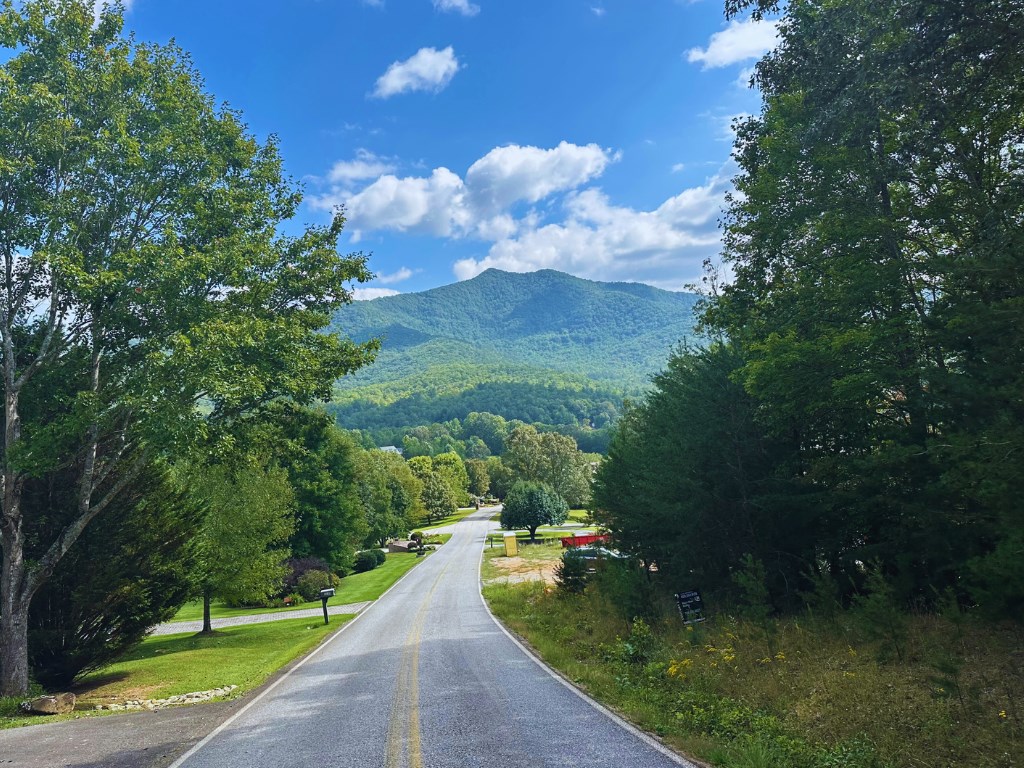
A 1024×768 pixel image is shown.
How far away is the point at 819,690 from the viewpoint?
8.94 metres

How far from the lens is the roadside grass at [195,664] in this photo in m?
14.9

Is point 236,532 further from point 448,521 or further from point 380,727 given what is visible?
point 448,521

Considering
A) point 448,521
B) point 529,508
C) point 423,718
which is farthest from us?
point 448,521

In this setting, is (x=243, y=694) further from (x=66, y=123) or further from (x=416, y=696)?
(x=66, y=123)

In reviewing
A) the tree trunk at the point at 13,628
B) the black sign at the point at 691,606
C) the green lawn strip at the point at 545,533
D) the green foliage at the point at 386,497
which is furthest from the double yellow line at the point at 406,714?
the green lawn strip at the point at 545,533

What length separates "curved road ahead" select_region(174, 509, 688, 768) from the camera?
802cm

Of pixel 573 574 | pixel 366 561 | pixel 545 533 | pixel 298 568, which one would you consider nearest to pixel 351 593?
pixel 298 568

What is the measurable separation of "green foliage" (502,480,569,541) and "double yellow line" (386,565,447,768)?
164ft

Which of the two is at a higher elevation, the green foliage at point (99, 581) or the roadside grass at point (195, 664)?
the green foliage at point (99, 581)

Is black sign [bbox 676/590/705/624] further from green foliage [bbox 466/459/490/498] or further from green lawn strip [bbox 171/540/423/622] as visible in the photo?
green foliage [bbox 466/459/490/498]

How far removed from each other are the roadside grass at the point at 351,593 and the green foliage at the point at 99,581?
1037 cm

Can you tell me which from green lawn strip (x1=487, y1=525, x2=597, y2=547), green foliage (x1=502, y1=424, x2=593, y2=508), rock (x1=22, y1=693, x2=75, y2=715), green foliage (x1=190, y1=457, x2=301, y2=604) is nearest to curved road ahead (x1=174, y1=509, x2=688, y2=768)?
rock (x1=22, y1=693, x2=75, y2=715)

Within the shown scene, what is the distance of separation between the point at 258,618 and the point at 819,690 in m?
30.8

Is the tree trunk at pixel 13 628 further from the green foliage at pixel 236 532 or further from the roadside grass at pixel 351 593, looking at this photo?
the roadside grass at pixel 351 593
